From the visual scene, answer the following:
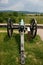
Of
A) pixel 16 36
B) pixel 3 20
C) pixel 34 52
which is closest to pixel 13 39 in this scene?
pixel 16 36

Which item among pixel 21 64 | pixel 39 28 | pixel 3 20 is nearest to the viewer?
Answer: pixel 21 64

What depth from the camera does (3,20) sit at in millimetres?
20547

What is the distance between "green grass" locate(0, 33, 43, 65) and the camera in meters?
14.8

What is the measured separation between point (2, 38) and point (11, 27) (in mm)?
768

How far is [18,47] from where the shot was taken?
15555 mm

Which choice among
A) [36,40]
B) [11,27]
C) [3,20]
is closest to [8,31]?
[11,27]

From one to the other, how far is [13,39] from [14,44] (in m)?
0.38

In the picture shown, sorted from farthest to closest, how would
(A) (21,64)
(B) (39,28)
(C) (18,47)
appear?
(B) (39,28)
(C) (18,47)
(A) (21,64)

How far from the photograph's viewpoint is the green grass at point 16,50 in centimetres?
1482

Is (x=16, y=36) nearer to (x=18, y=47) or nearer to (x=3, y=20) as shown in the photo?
(x=18, y=47)

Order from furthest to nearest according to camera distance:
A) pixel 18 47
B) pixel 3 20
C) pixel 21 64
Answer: pixel 3 20 < pixel 18 47 < pixel 21 64

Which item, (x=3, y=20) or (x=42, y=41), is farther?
(x=3, y=20)

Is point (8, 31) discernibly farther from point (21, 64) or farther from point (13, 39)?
point (21, 64)

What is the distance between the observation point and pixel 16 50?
608 inches
